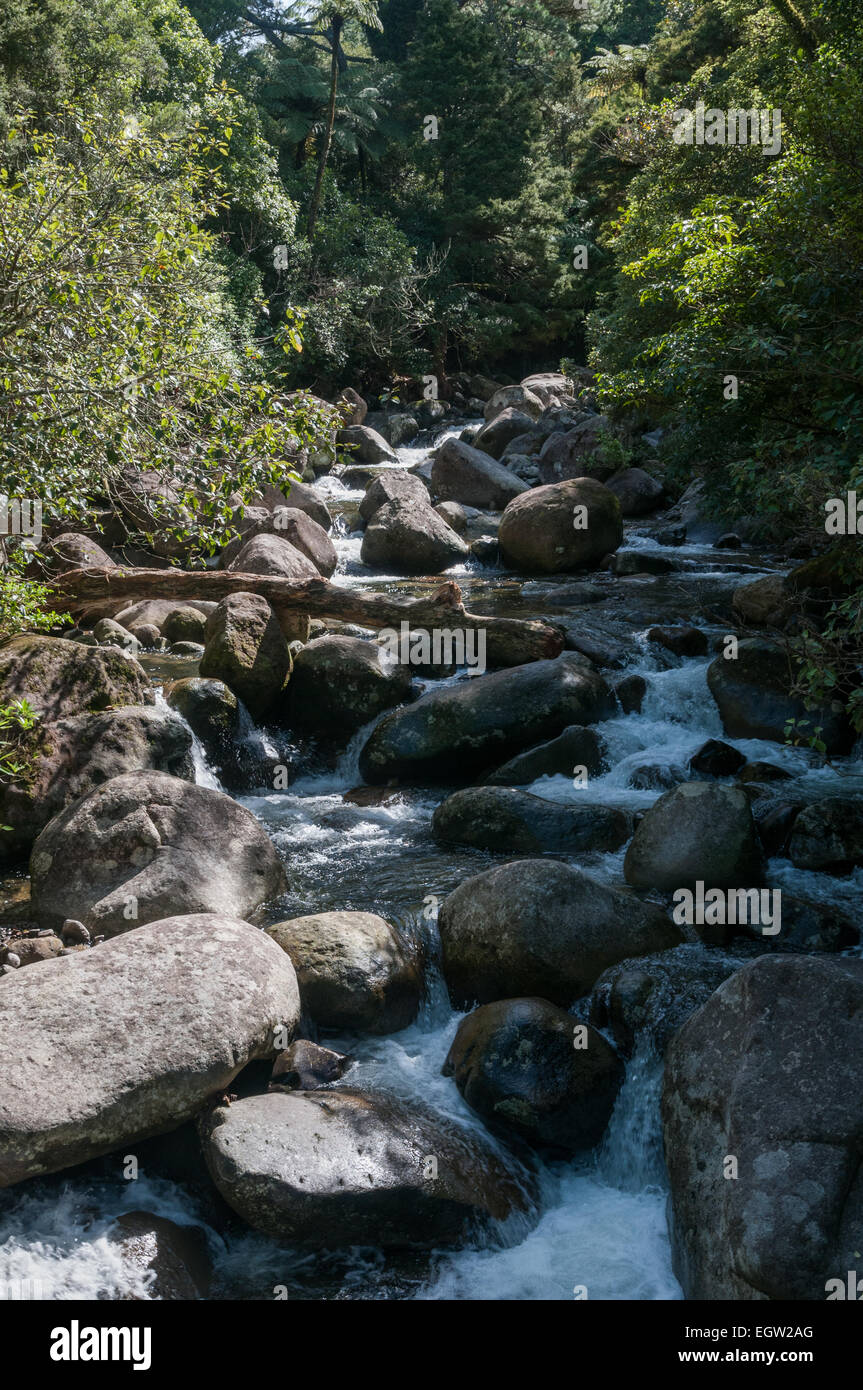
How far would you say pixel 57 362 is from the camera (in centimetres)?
706

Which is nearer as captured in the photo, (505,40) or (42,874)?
(42,874)

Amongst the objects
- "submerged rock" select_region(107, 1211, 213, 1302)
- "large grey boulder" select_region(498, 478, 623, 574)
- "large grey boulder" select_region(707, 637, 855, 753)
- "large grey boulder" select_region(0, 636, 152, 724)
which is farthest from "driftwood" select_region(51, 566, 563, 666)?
"submerged rock" select_region(107, 1211, 213, 1302)

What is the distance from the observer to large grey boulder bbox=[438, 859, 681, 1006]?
6.31 meters

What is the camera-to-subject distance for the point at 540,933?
250 inches

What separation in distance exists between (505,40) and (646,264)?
31.7m

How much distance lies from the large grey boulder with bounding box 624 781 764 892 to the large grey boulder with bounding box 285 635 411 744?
13.0 ft

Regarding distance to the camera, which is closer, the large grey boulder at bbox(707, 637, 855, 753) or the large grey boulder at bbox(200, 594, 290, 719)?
the large grey boulder at bbox(707, 637, 855, 753)

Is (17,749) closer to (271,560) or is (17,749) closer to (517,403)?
(271,560)

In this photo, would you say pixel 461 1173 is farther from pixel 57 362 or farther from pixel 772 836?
pixel 57 362

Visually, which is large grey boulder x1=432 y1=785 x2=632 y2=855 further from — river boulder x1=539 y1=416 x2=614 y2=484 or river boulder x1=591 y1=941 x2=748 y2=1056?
river boulder x1=539 y1=416 x2=614 y2=484

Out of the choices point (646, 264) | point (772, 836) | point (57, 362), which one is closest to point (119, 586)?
point (57, 362)

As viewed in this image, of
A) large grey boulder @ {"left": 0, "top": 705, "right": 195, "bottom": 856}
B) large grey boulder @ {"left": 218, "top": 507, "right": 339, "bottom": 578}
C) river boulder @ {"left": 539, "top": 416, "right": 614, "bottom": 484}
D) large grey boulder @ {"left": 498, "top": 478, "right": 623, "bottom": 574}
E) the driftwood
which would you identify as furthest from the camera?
river boulder @ {"left": 539, "top": 416, "right": 614, "bottom": 484}

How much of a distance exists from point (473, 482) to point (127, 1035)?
675 inches

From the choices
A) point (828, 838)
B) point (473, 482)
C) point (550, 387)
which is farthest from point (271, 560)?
point (550, 387)
